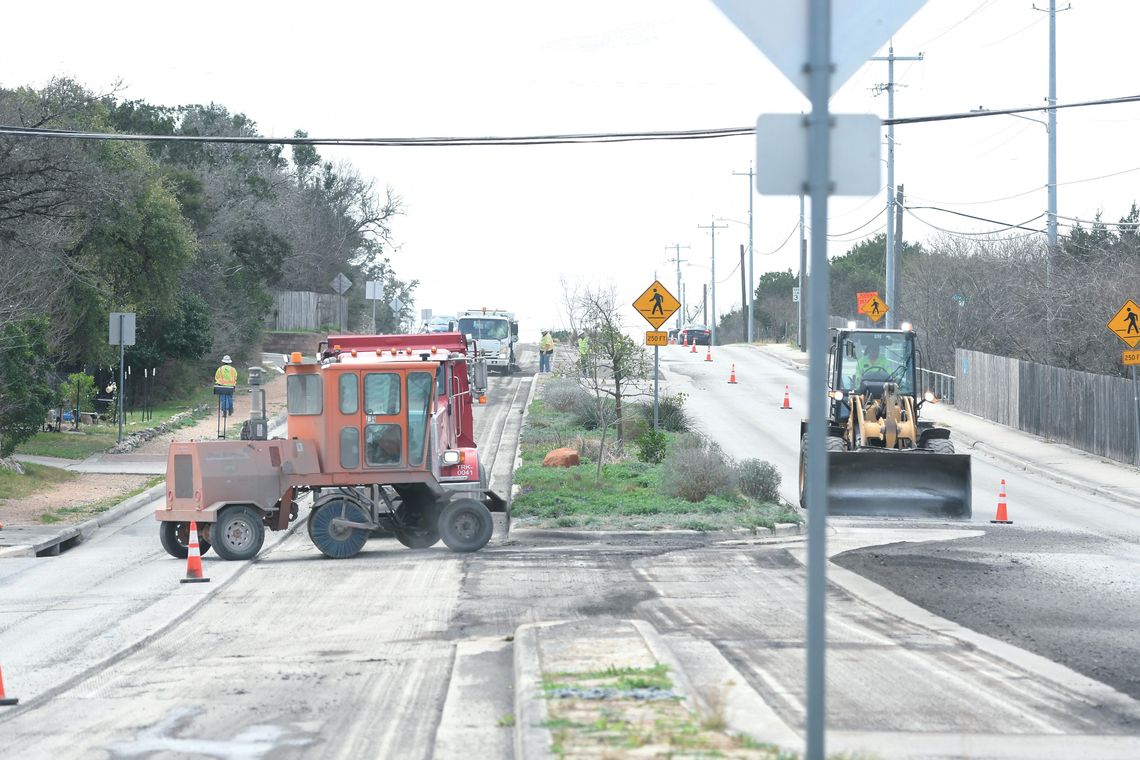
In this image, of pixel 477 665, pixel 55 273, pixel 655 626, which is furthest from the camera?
pixel 55 273

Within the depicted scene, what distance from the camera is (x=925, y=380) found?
159 ft

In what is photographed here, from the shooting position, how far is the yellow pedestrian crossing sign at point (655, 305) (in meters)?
25.5

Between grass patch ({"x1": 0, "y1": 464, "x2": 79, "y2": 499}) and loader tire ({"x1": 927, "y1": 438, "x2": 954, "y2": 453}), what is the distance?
666 inches

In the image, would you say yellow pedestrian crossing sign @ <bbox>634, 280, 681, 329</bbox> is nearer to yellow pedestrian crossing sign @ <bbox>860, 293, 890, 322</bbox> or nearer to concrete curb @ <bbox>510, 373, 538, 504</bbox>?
concrete curb @ <bbox>510, 373, 538, 504</bbox>

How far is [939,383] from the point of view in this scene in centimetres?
4756

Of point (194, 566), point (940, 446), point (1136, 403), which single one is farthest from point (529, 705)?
point (1136, 403)

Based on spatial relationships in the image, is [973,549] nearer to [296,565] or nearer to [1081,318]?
[296,565]

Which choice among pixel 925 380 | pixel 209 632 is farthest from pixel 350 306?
pixel 209 632

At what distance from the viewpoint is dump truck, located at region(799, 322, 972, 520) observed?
68.5 ft

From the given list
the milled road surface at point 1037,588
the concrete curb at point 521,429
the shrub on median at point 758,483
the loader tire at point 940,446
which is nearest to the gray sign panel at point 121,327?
the concrete curb at point 521,429

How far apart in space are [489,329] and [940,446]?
30552 millimetres

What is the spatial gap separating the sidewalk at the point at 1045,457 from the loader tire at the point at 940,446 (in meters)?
5.29

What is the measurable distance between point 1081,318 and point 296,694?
33.5 metres

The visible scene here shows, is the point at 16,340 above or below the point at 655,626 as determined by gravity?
above
